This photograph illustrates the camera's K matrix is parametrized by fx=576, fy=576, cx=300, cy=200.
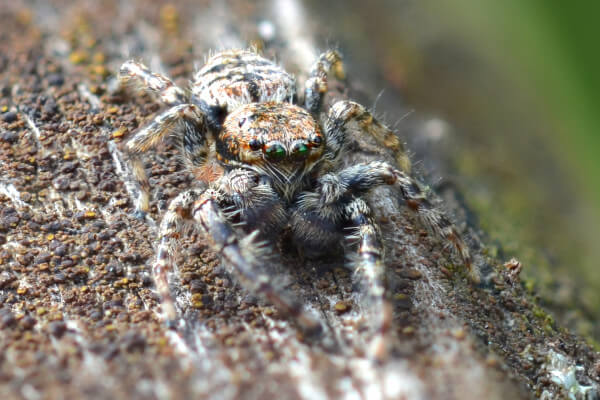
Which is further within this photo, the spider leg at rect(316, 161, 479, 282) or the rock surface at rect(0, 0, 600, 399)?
the spider leg at rect(316, 161, 479, 282)

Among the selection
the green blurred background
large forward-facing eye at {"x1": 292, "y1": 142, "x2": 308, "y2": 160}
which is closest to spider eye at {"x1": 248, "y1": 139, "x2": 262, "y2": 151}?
large forward-facing eye at {"x1": 292, "y1": 142, "x2": 308, "y2": 160}

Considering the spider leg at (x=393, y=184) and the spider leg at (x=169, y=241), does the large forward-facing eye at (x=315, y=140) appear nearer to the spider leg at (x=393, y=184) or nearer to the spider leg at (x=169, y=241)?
the spider leg at (x=393, y=184)

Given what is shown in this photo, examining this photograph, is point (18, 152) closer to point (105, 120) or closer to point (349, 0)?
point (105, 120)

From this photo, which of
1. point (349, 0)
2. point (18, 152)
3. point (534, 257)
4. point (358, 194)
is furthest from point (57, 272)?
point (349, 0)

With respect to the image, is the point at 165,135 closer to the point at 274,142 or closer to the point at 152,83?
the point at 152,83

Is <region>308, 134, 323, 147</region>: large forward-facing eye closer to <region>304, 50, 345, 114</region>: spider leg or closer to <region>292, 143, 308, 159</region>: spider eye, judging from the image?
<region>292, 143, 308, 159</region>: spider eye

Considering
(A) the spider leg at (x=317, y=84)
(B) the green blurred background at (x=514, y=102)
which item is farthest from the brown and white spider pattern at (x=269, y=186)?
(B) the green blurred background at (x=514, y=102)

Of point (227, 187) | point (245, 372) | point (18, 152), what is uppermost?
point (18, 152)
